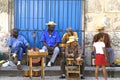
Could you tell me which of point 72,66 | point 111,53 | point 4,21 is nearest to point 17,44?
point 4,21

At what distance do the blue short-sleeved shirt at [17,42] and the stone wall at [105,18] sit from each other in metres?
2.05

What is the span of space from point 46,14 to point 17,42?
4.83 ft

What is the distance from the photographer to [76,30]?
1342cm

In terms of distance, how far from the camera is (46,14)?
13.4 m

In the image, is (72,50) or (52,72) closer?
(72,50)

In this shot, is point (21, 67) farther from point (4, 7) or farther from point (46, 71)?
point (4, 7)

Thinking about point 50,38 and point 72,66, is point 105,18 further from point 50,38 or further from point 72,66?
point 72,66

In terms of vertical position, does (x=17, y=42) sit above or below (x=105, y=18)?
below

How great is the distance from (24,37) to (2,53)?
899 millimetres

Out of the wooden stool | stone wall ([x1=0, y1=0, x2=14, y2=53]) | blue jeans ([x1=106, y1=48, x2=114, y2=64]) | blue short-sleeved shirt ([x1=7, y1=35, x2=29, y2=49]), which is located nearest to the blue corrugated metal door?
stone wall ([x1=0, y1=0, x2=14, y2=53])

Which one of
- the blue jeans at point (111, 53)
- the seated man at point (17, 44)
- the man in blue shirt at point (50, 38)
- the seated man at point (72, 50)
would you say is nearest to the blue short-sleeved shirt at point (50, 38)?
the man in blue shirt at point (50, 38)

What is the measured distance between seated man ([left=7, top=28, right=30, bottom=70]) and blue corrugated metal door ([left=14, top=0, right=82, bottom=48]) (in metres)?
0.52

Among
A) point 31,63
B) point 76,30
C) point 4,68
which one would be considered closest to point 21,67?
point 4,68

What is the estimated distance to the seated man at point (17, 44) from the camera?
497 inches
